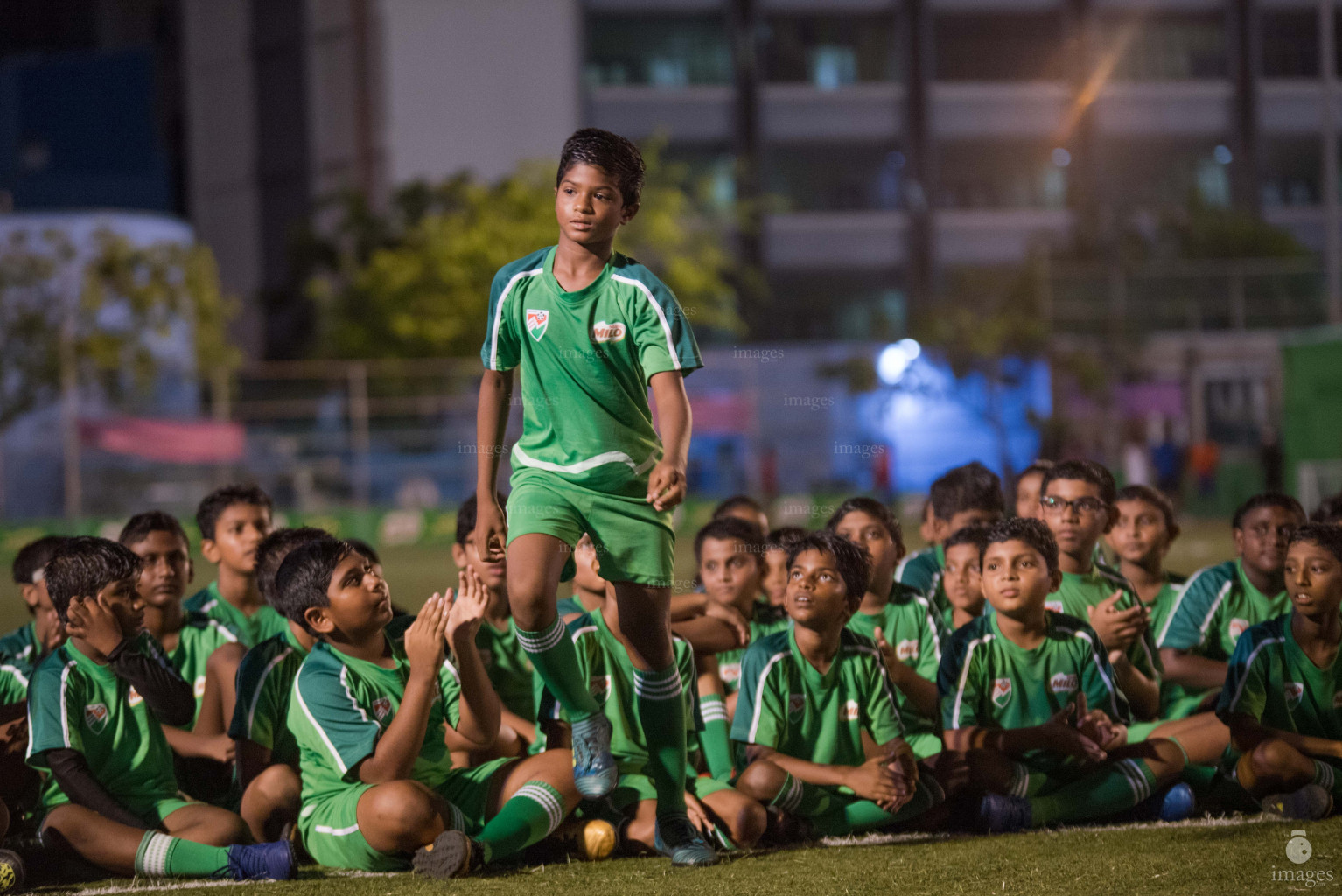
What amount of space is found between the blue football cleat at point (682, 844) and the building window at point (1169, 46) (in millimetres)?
31537

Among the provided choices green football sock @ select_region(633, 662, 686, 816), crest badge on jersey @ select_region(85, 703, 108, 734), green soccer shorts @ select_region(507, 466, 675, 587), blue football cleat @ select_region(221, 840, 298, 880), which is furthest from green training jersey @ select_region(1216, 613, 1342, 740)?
crest badge on jersey @ select_region(85, 703, 108, 734)

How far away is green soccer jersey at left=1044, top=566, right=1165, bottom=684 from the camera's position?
15.6 feet

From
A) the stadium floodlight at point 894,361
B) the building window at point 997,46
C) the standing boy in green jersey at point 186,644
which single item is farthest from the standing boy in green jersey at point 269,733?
the building window at point 997,46

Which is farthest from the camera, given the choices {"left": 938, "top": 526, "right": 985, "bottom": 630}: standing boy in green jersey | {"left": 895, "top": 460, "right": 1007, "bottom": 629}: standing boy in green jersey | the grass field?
{"left": 895, "top": 460, "right": 1007, "bottom": 629}: standing boy in green jersey

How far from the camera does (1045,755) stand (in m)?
4.37

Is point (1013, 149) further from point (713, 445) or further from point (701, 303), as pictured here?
point (713, 445)

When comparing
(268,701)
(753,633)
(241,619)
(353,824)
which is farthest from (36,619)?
(753,633)

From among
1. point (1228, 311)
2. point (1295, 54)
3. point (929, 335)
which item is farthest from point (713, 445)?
point (1295, 54)

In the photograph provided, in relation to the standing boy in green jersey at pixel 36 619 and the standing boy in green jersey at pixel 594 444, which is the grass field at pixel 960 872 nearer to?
the standing boy in green jersey at pixel 594 444

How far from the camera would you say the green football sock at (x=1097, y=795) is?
14.0ft

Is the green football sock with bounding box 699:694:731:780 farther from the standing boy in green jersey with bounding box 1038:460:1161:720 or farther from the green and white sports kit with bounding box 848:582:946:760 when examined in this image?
the standing boy in green jersey with bounding box 1038:460:1161:720

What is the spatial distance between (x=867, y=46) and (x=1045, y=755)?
30261 mm

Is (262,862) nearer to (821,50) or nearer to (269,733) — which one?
(269,733)

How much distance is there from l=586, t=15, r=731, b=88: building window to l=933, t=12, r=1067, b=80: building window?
17.2 feet
